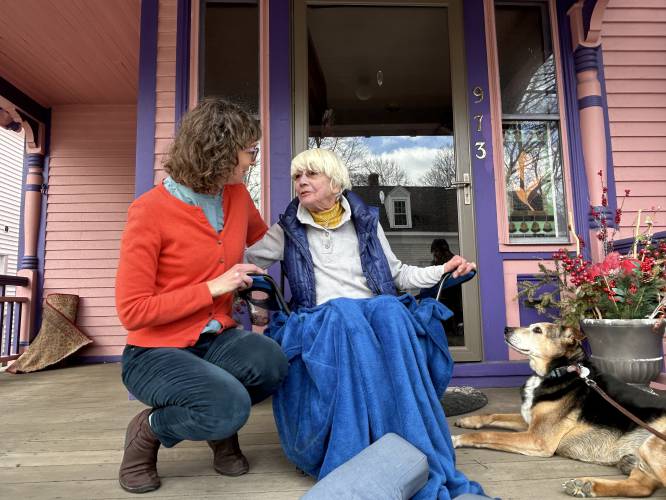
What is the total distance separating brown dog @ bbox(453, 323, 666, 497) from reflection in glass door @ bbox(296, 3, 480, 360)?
1.06m

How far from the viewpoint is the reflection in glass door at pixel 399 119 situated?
322cm

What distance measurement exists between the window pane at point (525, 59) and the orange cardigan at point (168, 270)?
251 centimetres

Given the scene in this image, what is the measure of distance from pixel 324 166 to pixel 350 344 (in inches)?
30.3

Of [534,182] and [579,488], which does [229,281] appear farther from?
[534,182]

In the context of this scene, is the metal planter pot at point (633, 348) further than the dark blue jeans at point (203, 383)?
Yes

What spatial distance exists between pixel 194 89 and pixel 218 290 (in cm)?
212

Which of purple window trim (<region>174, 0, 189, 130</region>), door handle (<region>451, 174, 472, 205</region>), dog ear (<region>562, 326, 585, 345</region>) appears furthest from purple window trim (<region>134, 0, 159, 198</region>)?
dog ear (<region>562, 326, 585, 345</region>)

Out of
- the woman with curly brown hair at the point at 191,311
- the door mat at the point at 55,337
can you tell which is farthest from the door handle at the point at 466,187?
the door mat at the point at 55,337

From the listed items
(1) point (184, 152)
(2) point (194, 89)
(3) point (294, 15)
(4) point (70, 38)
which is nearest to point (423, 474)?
(1) point (184, 152)

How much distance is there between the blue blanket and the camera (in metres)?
1.39

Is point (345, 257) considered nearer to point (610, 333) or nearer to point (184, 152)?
point (184, 152)

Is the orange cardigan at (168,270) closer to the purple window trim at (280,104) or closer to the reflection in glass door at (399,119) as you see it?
the purple window trim at (280,104)

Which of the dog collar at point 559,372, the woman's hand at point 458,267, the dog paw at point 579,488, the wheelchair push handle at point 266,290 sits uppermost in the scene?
the woman's hand at point 458,267

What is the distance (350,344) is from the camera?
1477 mm
